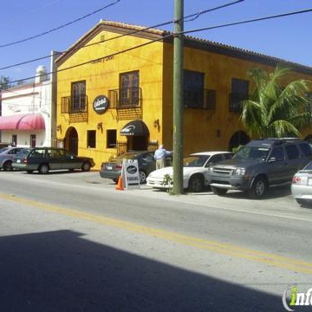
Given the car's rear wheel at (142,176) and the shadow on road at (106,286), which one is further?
the car's rear wheel at (142,176)

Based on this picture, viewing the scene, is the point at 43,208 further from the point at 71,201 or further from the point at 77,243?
the point at 77,243

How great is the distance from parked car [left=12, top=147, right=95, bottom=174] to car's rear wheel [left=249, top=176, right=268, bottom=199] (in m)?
14.7

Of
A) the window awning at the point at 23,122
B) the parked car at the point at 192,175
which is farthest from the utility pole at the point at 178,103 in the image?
the window awning at the point at 23,122

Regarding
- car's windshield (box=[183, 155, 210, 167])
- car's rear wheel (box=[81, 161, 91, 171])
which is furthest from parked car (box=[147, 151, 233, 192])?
car's rear wheel (box=[81, 161, 91, 171])

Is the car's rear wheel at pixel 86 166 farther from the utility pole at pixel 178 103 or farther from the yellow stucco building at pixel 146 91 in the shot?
the utility pole at pixel 178 103

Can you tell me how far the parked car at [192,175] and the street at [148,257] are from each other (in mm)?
4667

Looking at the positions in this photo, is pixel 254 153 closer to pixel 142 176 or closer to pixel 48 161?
pixel 142 176

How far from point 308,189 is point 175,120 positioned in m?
5.57

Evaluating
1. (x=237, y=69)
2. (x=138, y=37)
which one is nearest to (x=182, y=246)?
(x=138, y=37)

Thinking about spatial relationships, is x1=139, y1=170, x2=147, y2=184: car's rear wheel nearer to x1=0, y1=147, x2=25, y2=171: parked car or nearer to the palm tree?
the palm tree

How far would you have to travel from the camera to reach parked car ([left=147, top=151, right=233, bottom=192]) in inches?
687

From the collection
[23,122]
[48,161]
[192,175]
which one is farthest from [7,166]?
[192,175]

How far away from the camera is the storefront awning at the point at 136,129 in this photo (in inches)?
998

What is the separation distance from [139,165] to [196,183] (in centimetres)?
390
